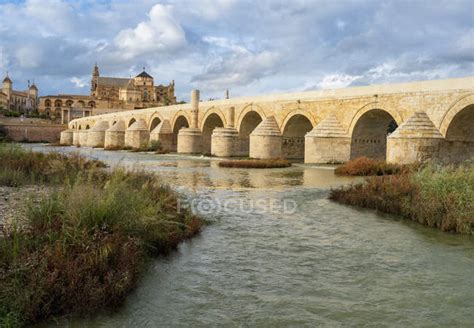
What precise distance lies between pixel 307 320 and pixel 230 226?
312 centimetres

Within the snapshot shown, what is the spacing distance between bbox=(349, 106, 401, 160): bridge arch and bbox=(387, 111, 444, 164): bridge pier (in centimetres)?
329

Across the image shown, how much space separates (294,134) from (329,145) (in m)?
5.15

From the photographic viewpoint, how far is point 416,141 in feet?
48.9

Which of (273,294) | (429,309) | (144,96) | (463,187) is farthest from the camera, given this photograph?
(144,96)

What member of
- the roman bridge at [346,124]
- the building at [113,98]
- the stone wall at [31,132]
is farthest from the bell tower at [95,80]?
the roman bridge at [346,124]

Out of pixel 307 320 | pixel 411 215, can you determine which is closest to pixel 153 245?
pixel 307 320

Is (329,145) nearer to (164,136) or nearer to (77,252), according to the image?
(77,252)

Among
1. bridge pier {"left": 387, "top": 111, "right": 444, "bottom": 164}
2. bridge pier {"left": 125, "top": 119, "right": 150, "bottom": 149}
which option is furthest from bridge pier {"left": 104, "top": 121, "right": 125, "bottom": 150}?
bridge pier {"left": 387, "top": 111, "right": 444, "bottom": 164}

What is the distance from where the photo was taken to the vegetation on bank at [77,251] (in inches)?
130

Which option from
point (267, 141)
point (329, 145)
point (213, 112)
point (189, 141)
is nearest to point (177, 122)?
point (189, 141)

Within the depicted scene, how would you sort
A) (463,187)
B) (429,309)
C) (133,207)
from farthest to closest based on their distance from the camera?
(463,187), (133,207), (429,309)

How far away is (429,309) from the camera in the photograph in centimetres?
371

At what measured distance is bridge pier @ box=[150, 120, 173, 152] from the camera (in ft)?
109

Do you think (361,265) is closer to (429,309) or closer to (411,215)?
(429,309)
